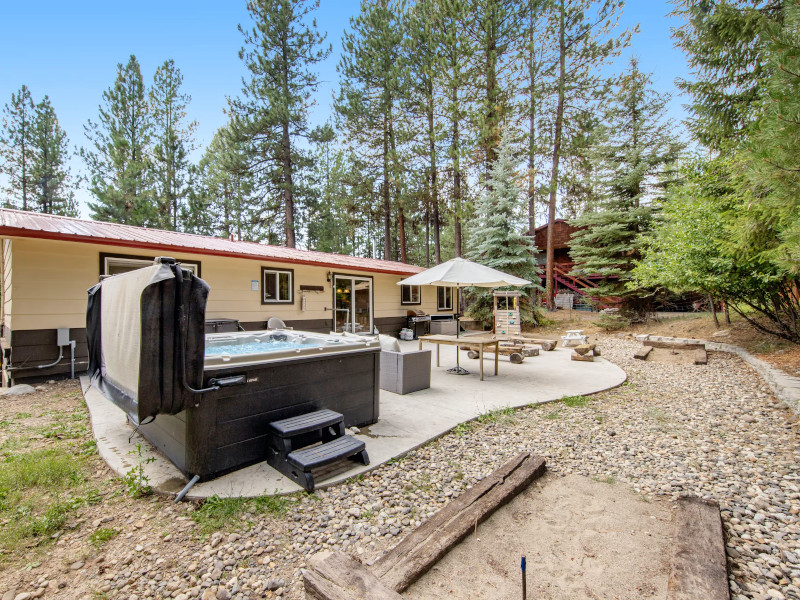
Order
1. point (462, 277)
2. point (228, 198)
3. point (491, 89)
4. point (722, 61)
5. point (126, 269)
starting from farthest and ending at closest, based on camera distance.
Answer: point (228, 198)
point (491, 89)
point (126, 269)
point (462, 277)
point (722, 61)

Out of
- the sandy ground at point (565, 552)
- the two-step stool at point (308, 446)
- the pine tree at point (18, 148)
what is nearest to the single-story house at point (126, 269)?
the two-step stool at point (308, 446)

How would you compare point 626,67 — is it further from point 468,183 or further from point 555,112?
point 468,183

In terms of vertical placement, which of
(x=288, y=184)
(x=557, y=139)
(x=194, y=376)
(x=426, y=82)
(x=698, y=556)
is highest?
(x=426, y=82)

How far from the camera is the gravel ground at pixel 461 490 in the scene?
1657 millimetres

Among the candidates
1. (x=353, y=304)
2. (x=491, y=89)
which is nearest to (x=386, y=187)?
(x=491, y=89)

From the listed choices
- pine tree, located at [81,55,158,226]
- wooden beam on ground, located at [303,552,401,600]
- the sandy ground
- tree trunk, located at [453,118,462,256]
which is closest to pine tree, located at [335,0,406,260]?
tree trunk, located at [453,118,462,256]

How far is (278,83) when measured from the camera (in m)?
13.5

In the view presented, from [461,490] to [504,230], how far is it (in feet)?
35.6

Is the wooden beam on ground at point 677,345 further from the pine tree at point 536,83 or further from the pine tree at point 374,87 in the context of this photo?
the pine tree at point 374,87

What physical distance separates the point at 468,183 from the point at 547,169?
9.95ft

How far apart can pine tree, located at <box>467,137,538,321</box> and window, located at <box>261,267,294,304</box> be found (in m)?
6.37

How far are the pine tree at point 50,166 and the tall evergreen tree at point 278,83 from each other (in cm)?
852

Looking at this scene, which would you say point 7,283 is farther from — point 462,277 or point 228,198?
point 228,198

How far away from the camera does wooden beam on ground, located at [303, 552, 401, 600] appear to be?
139cm
